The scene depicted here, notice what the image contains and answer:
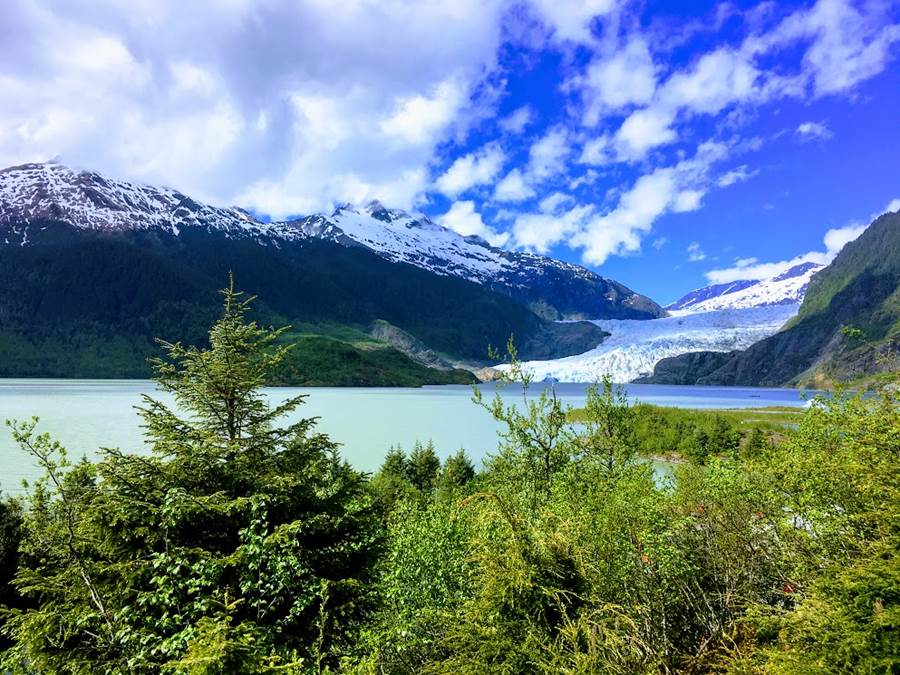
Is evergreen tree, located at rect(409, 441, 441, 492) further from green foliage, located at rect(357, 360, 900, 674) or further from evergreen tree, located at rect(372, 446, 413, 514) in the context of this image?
green foliage, located at rect(357, 360, 900, 674)

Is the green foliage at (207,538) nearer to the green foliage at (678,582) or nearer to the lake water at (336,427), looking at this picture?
the green foliage at (678,582)

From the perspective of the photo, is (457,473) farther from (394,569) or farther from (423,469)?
(394,569)

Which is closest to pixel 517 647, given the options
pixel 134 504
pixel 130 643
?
pixel 130 643

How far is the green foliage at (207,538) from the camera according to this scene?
9.16m

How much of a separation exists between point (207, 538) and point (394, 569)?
19.2 feet

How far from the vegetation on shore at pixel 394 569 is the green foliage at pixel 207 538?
0.18 feet

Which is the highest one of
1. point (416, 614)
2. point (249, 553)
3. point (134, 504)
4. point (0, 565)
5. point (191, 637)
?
point (134, 504)

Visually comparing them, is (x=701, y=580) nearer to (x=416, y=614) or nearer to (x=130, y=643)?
(x=416, y=614)

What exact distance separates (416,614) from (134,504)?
6814 millimetres

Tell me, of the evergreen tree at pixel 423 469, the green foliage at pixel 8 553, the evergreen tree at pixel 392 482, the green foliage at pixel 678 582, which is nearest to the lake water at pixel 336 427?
the evergreen tree at pixel 392 482

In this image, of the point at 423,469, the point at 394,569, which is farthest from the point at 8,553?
the point at 423,469

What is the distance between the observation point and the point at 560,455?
78.3 feet

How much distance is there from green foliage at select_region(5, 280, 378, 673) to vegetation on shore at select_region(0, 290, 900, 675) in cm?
5

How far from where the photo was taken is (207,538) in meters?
10.9
